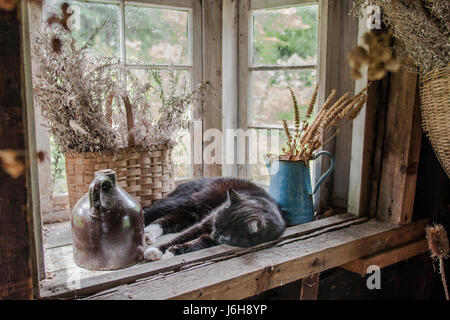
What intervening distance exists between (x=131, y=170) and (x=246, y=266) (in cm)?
59

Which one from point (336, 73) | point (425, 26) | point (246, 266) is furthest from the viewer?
point (336, 73)

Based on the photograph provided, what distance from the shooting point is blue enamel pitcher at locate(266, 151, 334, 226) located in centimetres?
152

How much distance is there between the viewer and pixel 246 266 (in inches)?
Result: 43.8

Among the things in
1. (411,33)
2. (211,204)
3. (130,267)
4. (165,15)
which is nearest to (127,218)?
(130,267)

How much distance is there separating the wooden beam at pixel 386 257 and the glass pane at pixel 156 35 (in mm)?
1182

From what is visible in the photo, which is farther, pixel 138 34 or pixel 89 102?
pixel 138 34

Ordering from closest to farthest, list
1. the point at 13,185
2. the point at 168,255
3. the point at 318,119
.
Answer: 1. the point at 13,185
2. the point at 168,255
3. the point at 318,119

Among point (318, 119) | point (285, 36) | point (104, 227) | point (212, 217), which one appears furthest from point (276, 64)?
point (104, 227)

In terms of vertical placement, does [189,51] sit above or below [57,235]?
above

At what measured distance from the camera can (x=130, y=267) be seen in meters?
1.10

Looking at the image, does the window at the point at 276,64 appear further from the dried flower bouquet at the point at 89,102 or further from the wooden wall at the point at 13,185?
the wooden wall at the point at 13,185

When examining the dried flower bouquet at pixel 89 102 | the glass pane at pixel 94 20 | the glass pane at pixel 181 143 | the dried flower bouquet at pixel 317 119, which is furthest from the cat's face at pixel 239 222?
the glass pane at pixel 94 20

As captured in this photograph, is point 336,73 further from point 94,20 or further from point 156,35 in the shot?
point 94,20

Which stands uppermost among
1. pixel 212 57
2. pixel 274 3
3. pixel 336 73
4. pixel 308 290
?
pixel 274 3
